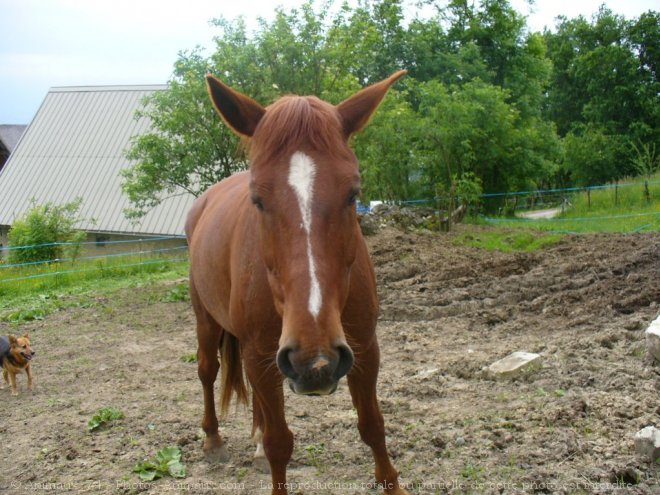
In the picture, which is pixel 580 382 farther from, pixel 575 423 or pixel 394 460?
pixel 394 460

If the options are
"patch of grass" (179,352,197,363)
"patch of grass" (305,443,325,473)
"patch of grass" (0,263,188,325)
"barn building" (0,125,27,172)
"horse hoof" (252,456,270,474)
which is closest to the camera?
"patch of grass" (305,443,325,473)

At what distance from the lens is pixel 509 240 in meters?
13.1

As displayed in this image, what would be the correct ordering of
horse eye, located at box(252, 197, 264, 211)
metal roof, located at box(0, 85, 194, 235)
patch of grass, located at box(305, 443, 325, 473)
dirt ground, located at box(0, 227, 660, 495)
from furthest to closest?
1. metal roof, located at box(0, 85, 194, 235)
2. patch of grass, located at box(305, 443, 325, 473)
3. dirt ground, located at box(0, 227, 660, 495)
4. horse eye, located at box(252, 197, 264, 211)

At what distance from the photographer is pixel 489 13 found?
96.1 ft

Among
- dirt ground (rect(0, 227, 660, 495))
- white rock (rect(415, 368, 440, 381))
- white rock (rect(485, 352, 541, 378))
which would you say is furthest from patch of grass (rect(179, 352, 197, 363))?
white rock (rect(485, 352, 541, 378))

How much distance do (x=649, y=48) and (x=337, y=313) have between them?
41.4 metres

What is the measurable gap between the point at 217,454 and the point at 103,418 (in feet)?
3.93

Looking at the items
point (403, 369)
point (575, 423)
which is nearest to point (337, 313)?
point (575, 423)

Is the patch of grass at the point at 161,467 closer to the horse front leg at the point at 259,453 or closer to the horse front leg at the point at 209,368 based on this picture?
the horse front leg at the point at 209,368

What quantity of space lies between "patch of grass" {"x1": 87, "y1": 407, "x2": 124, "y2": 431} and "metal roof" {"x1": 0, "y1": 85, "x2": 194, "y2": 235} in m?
19.9

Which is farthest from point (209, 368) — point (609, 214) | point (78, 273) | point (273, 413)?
point (609, 214)

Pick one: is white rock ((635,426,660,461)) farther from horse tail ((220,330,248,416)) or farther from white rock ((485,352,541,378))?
horse tail ((220,330,248,416))

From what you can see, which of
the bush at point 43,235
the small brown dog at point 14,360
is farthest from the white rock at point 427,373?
the bush at point 43,235

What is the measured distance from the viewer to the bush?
16156mm
